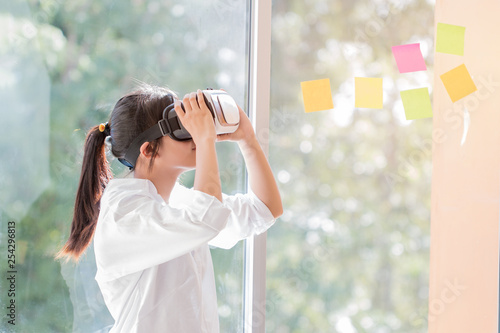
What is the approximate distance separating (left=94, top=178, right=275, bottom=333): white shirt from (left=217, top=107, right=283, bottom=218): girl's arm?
0.66 feet

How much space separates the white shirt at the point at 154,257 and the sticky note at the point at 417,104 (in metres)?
0.75

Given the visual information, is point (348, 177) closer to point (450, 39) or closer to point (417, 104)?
point (417, 104)

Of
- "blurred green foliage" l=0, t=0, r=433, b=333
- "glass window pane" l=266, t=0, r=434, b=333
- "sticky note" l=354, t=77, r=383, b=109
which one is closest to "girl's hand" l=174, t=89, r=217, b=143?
"blurred green foliage" l=0, t=0, r=433, b=333

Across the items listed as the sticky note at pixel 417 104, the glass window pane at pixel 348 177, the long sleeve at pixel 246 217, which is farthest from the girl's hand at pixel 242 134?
the sticky note at pixel 417 104

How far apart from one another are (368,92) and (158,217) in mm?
777

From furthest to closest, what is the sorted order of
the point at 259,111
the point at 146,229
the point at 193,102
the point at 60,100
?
the point at 259,111
the point at 60,100
the point at 193,102
the point at 146,229

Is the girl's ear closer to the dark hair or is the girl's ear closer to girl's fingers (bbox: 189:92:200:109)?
the dark hair

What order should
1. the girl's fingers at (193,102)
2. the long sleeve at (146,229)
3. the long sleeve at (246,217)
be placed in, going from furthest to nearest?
the long sleeve at (246,217), the girl's fingers at (193,102), the long sleeve at (146,229)

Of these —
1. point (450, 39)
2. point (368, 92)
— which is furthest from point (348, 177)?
point (450, 39)

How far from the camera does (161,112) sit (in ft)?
3.48

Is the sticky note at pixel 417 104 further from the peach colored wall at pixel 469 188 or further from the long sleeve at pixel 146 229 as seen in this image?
the long sleeve at pixel 146 229

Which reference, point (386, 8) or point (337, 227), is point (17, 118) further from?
point (386, 8)

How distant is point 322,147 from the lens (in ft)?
4.71

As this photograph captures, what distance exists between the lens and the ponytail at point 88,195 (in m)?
1.07
